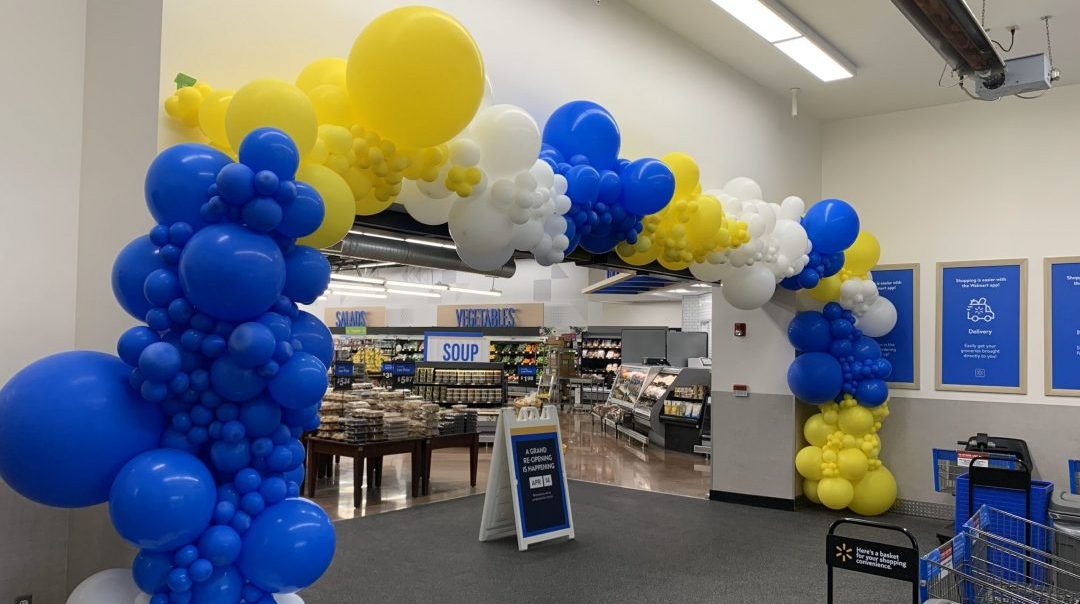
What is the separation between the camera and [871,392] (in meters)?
7.04

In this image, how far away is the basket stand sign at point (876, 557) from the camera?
3.06 metres

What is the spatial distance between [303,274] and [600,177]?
1.83 metres

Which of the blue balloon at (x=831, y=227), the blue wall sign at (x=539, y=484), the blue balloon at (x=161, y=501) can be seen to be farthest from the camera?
the blue wall sign at (x=539, y=484)

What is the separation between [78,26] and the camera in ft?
10.3

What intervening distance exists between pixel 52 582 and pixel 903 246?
25.3ft

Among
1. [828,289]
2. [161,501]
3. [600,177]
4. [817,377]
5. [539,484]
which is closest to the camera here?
[161,501]

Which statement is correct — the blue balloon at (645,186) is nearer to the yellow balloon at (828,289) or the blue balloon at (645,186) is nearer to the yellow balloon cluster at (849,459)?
the yellow balloon at (828,289)

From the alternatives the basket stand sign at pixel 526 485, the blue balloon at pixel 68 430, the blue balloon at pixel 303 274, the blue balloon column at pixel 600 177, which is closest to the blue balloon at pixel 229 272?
the blue balloon at pixel 303 274

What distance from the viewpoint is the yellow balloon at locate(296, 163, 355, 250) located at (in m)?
2.70

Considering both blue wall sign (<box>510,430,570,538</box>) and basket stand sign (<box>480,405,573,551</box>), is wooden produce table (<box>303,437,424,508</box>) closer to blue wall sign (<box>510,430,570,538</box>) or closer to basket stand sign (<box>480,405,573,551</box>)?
basket stand sign (<box>480,405,573,551</box>)

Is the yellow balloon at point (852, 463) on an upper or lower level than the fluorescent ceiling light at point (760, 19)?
lower

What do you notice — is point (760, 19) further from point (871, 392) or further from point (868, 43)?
point (871, 392)

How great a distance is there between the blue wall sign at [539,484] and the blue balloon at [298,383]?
408 cm

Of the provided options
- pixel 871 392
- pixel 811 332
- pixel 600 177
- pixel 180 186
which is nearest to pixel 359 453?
pixel 811 332
